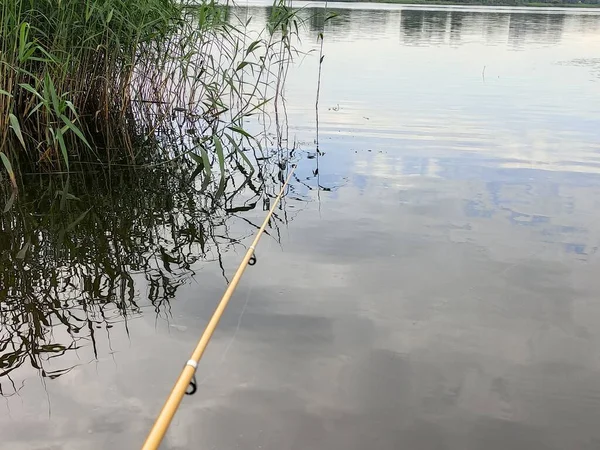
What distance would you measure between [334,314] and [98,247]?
168cm

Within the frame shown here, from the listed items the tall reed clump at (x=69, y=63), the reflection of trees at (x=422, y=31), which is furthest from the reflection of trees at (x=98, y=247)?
the reflection of trees at (x=422, y=31)

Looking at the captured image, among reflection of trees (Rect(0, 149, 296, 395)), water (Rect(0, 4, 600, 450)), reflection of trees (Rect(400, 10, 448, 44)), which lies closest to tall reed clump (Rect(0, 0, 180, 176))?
reflection of trees (Rect(0, 149, 296, 395))

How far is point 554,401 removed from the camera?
2.57m

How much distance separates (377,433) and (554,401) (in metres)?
0.79

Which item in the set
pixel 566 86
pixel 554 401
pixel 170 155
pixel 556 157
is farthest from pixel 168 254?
pixel 566 86

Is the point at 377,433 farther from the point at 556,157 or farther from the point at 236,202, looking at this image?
the point at 556,157

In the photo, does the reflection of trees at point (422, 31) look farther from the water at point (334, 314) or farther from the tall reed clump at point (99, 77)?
the water at point (334, 314)

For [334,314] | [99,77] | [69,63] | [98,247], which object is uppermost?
[69,63]

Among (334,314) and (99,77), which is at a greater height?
(99,77)

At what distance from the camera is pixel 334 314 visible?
3.26 meters

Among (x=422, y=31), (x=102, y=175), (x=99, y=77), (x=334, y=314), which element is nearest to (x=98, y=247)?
(x=334, y=314)

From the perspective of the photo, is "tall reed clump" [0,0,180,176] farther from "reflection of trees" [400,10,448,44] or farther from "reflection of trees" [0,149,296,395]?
"reflection of trees" [400,10,448,44]

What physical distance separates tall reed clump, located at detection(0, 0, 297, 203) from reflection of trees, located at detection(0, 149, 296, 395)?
334 mm

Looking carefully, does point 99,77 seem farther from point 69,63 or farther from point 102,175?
point 102,175
